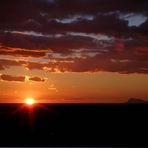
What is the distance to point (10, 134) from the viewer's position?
37.7m

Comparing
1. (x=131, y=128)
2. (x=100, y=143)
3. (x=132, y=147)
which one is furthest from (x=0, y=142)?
(x=131, y=128)

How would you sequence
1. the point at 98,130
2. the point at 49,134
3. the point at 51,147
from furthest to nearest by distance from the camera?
the point at 98,130
the point at 49,134
the point at 51,147

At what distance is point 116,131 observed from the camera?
3969 centimetres

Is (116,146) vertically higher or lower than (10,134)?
lower

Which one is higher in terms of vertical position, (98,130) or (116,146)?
(98,130)

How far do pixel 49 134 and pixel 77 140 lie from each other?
15.7ft

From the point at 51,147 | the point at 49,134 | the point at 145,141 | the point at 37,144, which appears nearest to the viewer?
the point at 51,147

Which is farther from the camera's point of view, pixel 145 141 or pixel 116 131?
pixel 116 131

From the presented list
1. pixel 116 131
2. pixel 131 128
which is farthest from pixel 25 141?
pixel 131 128

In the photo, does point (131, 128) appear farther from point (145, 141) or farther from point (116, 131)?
point (145, 141)

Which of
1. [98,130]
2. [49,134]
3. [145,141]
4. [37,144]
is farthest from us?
[98,130]

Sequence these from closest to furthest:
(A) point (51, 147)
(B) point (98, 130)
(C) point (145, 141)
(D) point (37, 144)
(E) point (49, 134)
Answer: (A) point (51, 147), (D) point (37, 144), (C) point (145, 141), (E) point (49, 134), (B) point (98, 130)

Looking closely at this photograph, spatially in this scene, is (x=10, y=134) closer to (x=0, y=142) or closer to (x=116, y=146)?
(x=0, y=142)

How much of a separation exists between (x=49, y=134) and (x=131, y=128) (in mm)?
9595
